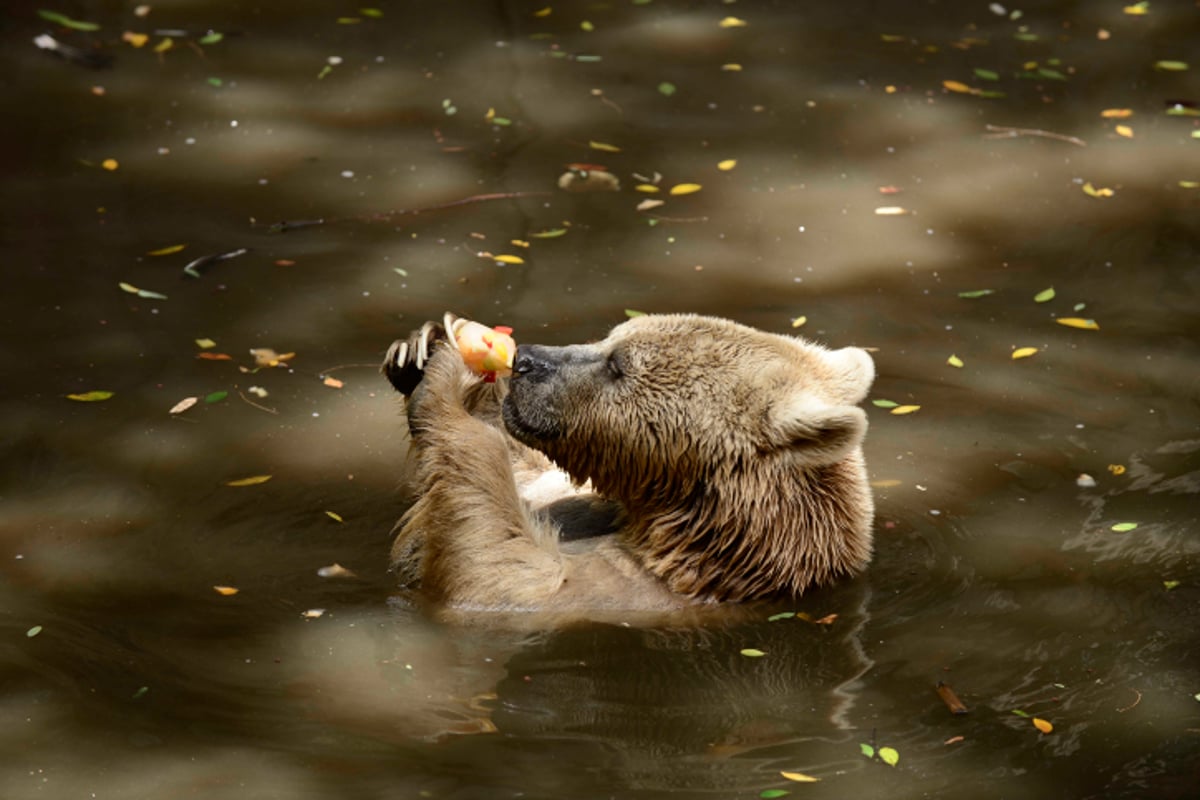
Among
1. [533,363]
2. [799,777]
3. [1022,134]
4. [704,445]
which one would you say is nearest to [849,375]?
[704,445]

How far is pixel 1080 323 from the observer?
332 inches

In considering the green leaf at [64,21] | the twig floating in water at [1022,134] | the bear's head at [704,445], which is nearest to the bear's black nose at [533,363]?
the bear's head at [704,445]

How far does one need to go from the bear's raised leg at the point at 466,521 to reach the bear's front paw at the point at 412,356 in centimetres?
8

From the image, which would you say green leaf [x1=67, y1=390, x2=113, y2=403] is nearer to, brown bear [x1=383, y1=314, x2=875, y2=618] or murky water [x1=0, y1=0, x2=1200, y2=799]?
murky water [x1=0, y1=0, x2=1200, y2=799]

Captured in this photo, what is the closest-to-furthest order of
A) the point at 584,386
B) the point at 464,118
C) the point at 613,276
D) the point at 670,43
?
the point at 584,386 → the point at 613,276 → the point at 464,118 → the point at 670,43

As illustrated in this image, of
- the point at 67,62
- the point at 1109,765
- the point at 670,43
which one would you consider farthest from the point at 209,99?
the point at 1109,765

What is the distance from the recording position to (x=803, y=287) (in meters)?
8.73

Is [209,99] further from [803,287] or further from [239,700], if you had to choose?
[239,700]

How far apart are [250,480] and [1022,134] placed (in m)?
6.03

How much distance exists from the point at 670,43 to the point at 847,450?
6.63 m

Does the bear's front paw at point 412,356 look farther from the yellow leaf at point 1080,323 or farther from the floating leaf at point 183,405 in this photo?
the yellow leaf at point 1080,323

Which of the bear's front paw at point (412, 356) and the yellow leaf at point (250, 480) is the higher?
the bear's front paw at point (412, 356)

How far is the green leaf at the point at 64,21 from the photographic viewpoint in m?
11.5

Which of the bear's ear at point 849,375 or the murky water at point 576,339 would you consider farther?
the bear's ear at point 849,375
